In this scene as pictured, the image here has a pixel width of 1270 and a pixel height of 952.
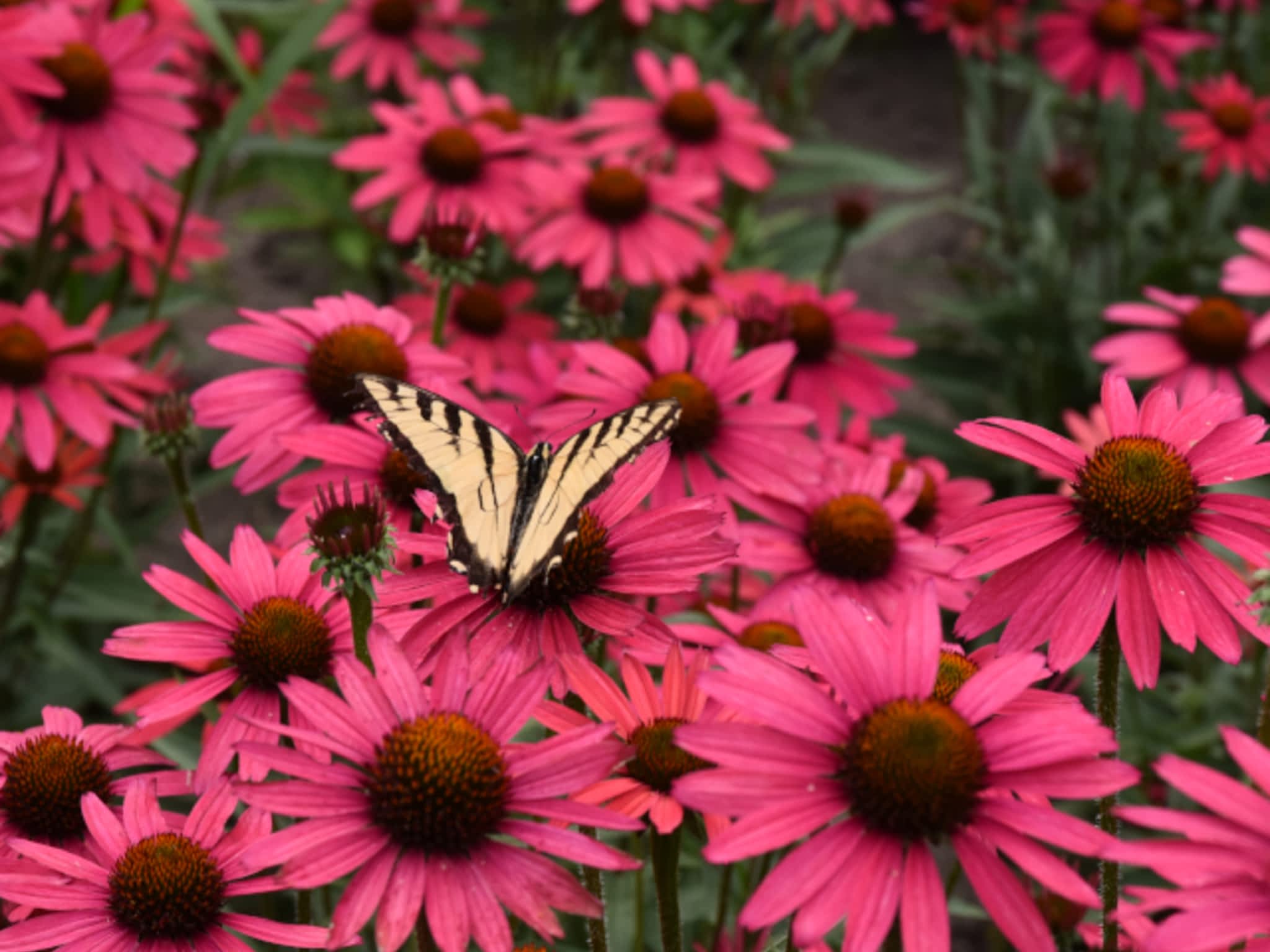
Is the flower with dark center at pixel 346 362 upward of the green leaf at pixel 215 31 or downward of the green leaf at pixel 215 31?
downward

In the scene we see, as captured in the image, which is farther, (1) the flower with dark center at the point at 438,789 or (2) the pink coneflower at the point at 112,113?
(2) the pink coneflower at the point at 112,113

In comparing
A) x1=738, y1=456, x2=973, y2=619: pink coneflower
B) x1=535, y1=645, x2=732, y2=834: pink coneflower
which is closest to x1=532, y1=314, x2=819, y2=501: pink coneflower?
x1=738, y1=456, x2=973, y2=619: pink coneflower

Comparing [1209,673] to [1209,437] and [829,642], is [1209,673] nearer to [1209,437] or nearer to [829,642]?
[1209,437]

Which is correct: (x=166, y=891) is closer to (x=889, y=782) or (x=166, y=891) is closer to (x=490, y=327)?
(x=889, y=782)

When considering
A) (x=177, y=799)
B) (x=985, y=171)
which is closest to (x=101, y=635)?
(x=177, y=799)

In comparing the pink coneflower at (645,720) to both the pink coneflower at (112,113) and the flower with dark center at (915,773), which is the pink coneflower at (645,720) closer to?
the flower with dark center at (915,773)

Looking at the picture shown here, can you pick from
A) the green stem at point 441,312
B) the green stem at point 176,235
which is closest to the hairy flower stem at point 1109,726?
the green stem at point 441,312

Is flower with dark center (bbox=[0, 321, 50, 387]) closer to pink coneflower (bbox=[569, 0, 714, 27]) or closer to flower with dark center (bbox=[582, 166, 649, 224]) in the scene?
flower with dark center (bbox=[582, 166, 649, 224])

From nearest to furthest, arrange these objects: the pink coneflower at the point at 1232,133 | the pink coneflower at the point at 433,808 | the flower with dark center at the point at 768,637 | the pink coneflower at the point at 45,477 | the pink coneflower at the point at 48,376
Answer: the pink coneflower at the point at 433,808
the flower with dark center at the point at 768,637
the pink coneflower at the point at 48,376
the pink coneflower at the point at 45,477
the pink coneflower at the point at 1232,133
